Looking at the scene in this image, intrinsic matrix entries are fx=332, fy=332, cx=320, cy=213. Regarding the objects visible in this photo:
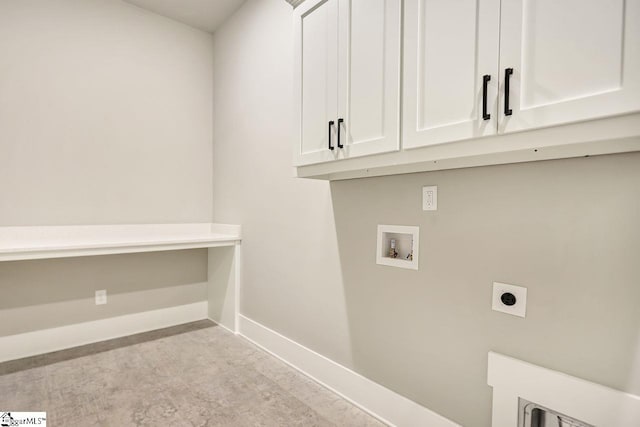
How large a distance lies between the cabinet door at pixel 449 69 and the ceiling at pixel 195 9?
2.36 metres

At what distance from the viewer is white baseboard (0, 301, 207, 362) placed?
2.46 m

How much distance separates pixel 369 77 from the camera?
1.42m

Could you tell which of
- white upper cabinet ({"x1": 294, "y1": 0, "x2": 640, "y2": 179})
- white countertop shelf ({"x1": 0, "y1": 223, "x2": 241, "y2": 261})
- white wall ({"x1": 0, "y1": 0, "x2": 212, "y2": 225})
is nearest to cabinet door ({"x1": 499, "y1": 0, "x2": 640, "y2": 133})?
white upper cabinet ({"x1": 294, "y1": 0, "x2": 640, "y2": 179})

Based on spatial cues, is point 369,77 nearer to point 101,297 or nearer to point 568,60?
point 568,60

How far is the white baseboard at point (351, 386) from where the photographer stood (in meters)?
1.64

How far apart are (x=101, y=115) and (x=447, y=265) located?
2.97 metres

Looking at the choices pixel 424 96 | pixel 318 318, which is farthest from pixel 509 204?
pixel 318 318

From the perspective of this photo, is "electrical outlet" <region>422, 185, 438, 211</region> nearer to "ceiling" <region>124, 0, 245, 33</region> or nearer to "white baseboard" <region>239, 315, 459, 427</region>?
"white baseboard" <region>239, 315, 459, 427</region>

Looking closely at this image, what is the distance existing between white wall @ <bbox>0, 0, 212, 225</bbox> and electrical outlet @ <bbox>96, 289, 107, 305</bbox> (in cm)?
59

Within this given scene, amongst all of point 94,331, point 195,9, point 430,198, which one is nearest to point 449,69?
point 430,198

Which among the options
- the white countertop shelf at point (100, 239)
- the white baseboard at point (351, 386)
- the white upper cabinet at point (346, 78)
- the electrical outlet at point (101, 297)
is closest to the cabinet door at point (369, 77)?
the white upper cabinet at point (346, 78)

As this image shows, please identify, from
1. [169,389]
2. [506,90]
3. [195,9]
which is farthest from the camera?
[195,9]

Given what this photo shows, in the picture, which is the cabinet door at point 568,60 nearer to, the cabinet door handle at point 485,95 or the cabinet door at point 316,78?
the cabinet door handle at point 485,95

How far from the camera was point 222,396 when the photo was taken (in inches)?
78.4
